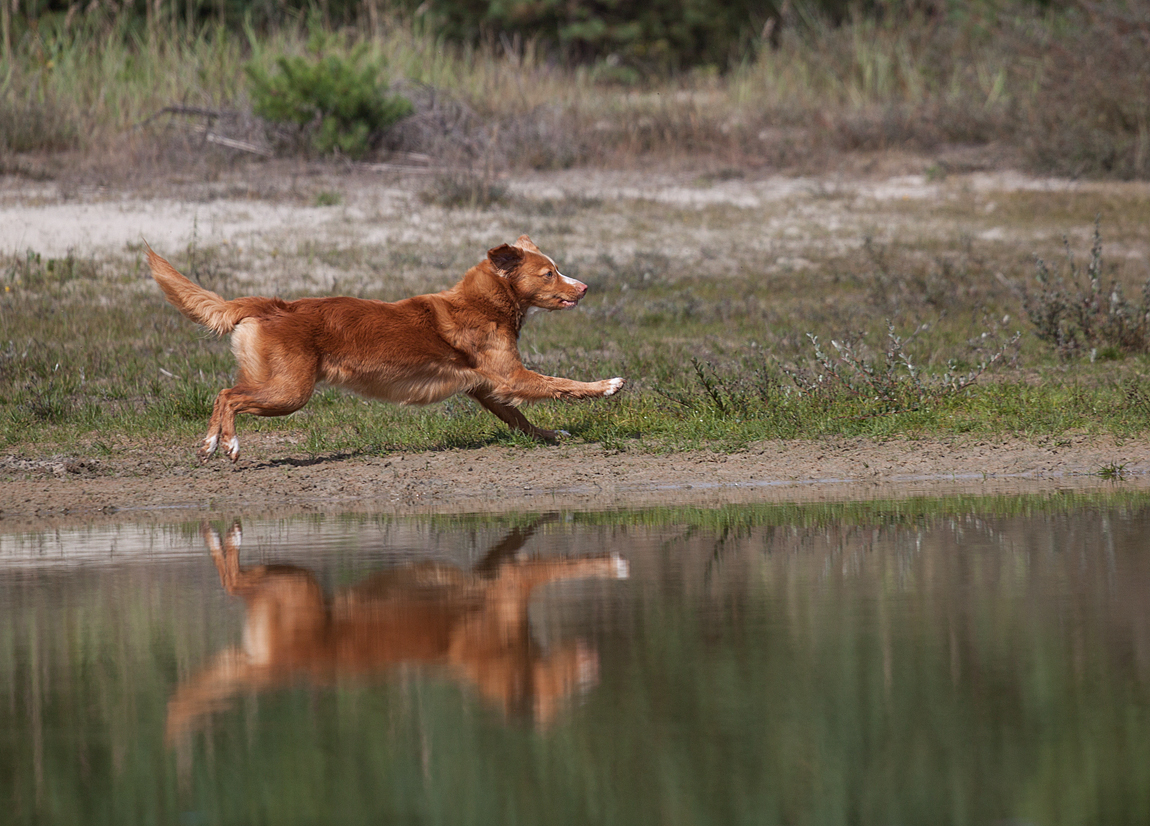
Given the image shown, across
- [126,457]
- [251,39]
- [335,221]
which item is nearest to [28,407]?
[126,457]

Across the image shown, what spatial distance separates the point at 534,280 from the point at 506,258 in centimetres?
22

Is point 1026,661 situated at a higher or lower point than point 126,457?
higher

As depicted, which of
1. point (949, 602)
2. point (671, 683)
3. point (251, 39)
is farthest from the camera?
point (251, 39)

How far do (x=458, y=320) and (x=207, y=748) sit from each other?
551 cm

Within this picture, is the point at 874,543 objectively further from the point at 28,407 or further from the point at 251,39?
the point at 251,39

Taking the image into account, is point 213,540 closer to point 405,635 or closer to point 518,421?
point 405,635

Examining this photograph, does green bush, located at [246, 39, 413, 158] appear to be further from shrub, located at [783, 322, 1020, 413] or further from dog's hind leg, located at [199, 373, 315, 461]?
dog's hind leg, located at [199, 373, 315, 461]

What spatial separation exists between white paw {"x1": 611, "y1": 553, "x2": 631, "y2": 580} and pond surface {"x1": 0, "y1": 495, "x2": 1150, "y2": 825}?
0.06 ft

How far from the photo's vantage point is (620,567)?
6441 millimetres

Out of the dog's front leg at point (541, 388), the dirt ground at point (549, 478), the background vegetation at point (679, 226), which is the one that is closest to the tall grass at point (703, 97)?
the background vegetation at point (679, 226)

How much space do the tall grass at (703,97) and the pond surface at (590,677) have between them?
13599 mm

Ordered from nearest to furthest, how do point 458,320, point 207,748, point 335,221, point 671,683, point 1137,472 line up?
1. point 207,748
2. point 671,683
3. point 1137,472
4. point 458,320
5. point 335,221

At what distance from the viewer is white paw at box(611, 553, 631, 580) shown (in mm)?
6281

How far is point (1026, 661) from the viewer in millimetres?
4887
